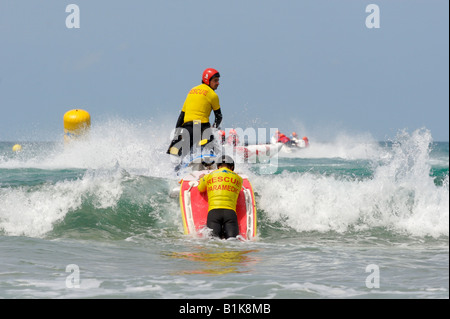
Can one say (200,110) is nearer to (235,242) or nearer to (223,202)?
(223,202)

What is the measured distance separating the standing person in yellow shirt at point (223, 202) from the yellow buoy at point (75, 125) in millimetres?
14192

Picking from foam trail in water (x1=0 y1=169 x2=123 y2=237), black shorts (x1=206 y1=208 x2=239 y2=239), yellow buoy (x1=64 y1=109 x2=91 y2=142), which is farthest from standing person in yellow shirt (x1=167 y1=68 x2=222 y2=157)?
yellow buoy (x1=64 y1=109 x2=91 y2=142)

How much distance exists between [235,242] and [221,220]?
36 cm

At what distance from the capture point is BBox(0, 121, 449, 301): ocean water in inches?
185

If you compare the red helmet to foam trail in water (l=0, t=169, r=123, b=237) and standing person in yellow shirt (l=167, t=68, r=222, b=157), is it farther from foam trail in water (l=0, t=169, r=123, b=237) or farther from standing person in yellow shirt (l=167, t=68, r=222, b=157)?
foam trail in water (l=0, t=169, r=123, b=237)

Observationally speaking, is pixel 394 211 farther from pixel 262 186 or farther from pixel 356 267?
pixel 356 267

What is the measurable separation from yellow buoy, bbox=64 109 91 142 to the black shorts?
47.5 feet

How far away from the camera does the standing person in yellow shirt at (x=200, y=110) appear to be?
916cm

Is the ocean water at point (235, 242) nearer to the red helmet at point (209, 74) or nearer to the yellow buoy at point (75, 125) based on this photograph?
the red helmet at point (209, 74)

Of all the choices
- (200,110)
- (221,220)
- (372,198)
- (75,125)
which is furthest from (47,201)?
(75,125)

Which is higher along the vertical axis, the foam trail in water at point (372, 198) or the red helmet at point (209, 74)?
the red helmet at point (209, 74)

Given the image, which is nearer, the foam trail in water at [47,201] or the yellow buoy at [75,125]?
the foam trail in water at [47,201]

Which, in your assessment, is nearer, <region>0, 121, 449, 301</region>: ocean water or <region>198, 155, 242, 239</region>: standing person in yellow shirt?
<region>0, 121, 449, 301</region>: ocean water

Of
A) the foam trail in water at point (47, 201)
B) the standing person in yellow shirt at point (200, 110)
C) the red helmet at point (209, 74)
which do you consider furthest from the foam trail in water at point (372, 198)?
the foam trail in water at point (47, 201)
